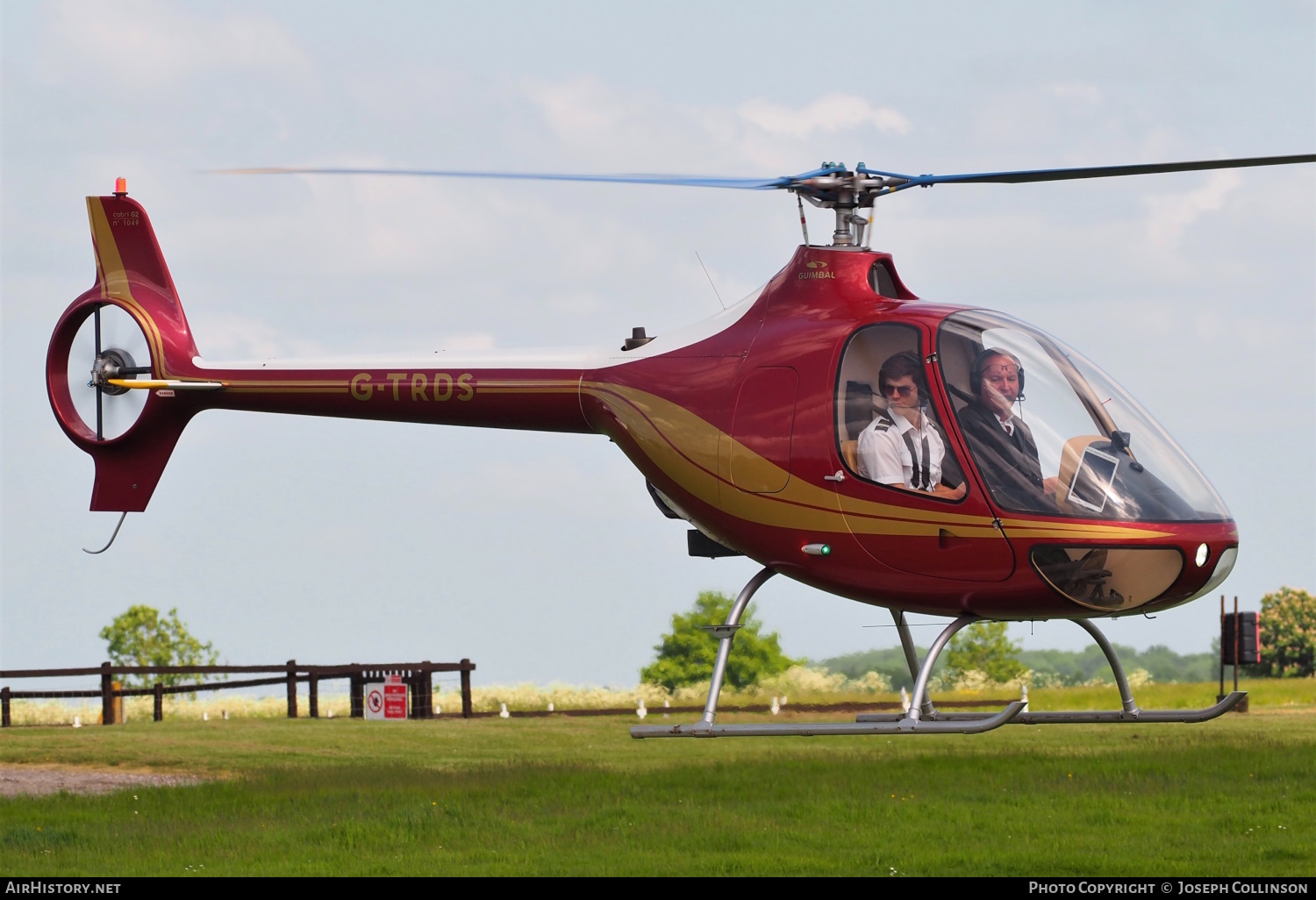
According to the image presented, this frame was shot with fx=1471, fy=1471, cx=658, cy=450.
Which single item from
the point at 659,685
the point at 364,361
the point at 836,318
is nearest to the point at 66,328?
the point at 364,361

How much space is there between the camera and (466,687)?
33.4 metres

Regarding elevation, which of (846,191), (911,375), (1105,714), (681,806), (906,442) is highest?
(846,191)

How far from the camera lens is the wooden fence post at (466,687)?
3341 centimetres

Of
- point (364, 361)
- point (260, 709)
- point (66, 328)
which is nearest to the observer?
point (364, 361)

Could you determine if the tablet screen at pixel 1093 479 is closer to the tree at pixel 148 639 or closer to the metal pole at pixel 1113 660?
the metal pole at pixel 1113 660

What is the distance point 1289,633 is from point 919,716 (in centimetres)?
4056

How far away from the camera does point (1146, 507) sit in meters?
11.4

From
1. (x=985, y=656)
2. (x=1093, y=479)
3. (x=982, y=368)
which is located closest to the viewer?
(x=1093, y=479)

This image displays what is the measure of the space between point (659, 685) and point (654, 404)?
2863cm

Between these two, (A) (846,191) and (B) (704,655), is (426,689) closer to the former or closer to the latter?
(B) (704,655)

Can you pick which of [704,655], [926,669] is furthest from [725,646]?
[704,655]

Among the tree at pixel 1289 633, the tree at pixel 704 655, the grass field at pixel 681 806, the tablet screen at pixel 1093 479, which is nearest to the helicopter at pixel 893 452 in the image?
the tablet screen at pixel 1093 479
